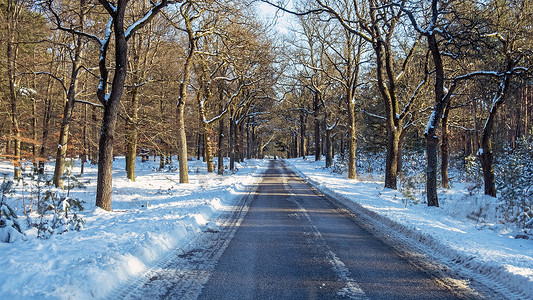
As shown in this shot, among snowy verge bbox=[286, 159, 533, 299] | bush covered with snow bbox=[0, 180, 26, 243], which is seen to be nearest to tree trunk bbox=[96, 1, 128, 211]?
bush covered with snow bbox=[0, 180, 26, 243]

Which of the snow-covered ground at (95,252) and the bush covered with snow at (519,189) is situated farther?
the bush covered with snow at (519,189)

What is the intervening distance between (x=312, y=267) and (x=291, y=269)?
1.13 feet

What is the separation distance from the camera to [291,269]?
5160mm

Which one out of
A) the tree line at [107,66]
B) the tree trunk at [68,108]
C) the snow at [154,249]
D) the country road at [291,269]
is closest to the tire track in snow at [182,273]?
the country road at [291,269]

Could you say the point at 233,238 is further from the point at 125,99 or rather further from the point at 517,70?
the point at 125,99

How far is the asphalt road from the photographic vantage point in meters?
4.30

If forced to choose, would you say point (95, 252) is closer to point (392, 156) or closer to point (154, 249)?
point (154, 249)

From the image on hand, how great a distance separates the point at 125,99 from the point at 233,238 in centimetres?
1547

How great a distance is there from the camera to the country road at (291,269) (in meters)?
4.28

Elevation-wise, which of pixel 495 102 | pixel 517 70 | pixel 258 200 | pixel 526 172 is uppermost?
pixel 517 70

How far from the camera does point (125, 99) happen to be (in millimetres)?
19828

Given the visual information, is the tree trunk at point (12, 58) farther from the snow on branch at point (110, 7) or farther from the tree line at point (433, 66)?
the tree line at point (433, 66)

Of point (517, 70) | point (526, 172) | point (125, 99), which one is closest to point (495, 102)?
point (517, 70)

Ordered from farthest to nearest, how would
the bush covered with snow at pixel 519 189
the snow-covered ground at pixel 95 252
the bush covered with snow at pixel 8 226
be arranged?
the bush covered with snow at pixel 519 189 → the bush covered with snow at pixel 8 226 → the snow-covered ground at pixel 95 252
